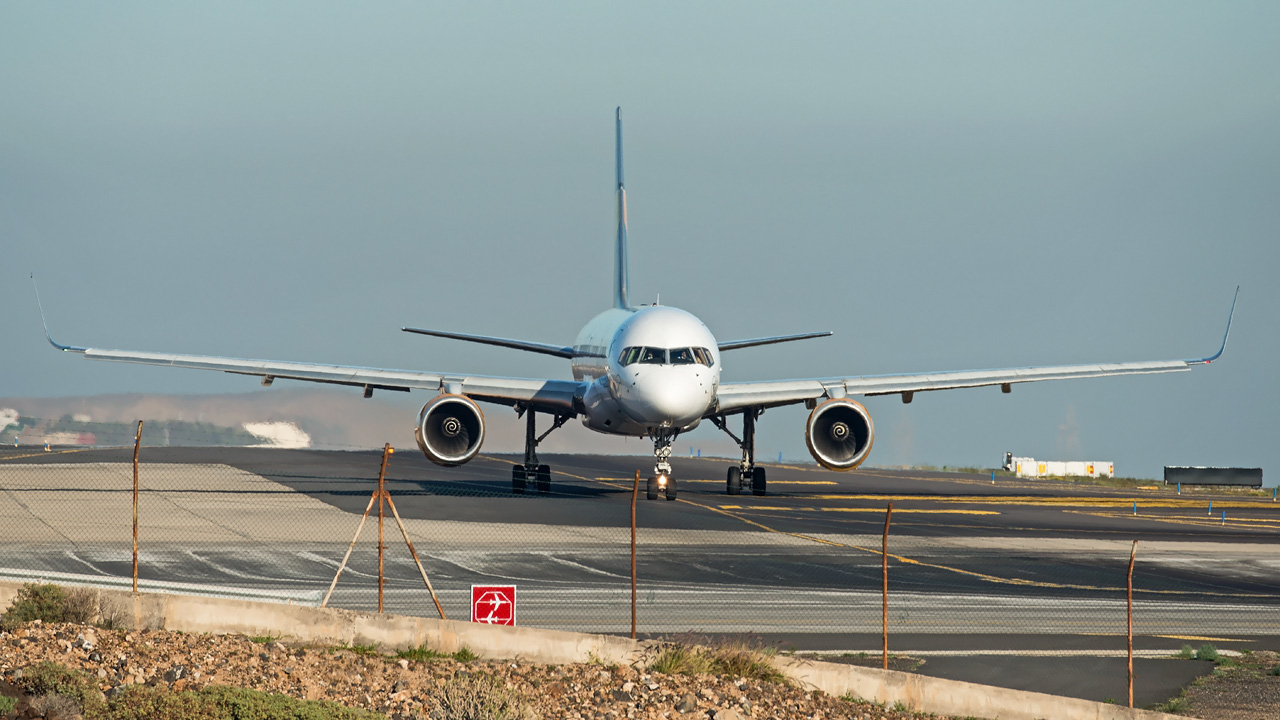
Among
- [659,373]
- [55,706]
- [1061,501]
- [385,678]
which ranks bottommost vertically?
[55,706]

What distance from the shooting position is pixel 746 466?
4247 centimetres

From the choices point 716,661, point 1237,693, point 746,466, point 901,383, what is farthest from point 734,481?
point 716,661

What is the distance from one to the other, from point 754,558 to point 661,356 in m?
7.33

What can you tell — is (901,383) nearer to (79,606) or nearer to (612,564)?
(612,564)

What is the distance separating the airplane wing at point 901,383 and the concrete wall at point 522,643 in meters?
22.1

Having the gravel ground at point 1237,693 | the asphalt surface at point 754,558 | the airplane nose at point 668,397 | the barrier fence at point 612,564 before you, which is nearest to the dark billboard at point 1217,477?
the asphalt surface at point 754,558

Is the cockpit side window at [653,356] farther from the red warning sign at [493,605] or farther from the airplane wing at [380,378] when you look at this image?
the red warning sign at [493,605]

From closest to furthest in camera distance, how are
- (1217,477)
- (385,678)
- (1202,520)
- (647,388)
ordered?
1. (385,678)
2. (647,388)
3. (1202,520)
4. (1217,477)

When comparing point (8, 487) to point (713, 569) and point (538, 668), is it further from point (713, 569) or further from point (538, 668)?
point (538, 668)

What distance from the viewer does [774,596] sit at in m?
24.1

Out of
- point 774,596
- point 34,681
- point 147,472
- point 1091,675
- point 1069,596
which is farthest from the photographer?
point 147,472

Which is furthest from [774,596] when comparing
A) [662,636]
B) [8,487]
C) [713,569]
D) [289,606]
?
[8,487]

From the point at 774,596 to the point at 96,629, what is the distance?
11577 millimetres

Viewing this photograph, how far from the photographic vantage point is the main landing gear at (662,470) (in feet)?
120
